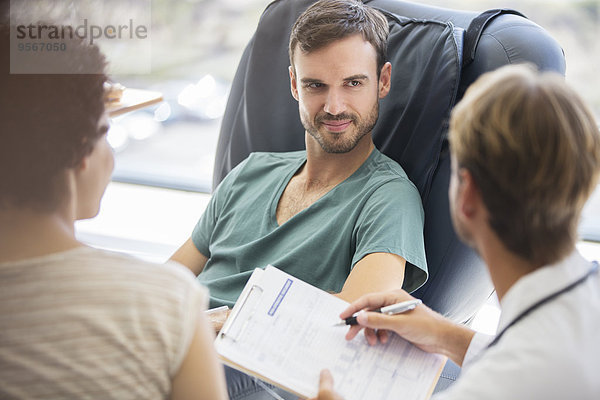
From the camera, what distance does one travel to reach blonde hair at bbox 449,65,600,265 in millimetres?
701

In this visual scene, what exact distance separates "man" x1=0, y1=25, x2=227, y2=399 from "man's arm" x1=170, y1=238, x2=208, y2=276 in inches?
35.2

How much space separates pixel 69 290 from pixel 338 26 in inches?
38.9

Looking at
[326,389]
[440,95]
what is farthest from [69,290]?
[440,95]

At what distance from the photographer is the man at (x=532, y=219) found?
691 millimetres

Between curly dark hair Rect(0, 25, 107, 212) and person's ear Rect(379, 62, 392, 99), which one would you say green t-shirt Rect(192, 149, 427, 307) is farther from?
curly dark hair Rect(0, 25, 107, 212)

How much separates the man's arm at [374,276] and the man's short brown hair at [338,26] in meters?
0.50

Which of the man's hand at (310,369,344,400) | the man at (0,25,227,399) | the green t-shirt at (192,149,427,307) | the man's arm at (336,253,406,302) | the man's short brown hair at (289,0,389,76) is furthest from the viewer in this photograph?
the man's short brown hair at (289,0,389,76)

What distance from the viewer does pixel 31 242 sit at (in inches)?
28.0

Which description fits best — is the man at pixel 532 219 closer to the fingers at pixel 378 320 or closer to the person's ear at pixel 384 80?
the fingers at pixel 378 320

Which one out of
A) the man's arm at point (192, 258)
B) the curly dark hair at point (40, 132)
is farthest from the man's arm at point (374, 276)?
the curly dark hair at point (40, 132)

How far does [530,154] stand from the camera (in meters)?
0.70

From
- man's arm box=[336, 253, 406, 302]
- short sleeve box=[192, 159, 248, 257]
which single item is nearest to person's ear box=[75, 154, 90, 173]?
man's arm box=[336, 253, 406, 302]

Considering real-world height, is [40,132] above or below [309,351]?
above

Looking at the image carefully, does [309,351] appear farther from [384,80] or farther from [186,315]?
[384,80]
